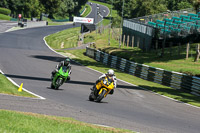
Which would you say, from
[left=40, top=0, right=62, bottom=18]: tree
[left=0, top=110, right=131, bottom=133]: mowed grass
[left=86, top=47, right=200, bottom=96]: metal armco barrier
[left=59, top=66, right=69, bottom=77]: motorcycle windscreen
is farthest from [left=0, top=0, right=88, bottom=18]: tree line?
[left=0, top=110, right=131, bottom=133]: mowed grass

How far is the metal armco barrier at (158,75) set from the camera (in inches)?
1048

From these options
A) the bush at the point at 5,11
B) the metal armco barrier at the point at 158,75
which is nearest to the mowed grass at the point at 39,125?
the metal armco barrier at the point at 158,75

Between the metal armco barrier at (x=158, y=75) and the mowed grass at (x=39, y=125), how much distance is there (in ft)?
54.1

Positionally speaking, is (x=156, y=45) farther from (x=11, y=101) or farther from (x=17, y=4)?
(x=17, y=4)


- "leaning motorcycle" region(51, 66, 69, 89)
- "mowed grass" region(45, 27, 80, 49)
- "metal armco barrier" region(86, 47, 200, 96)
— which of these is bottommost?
"mowed grass" region(45, 27, 80, 49)

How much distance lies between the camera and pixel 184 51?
43.5 meters

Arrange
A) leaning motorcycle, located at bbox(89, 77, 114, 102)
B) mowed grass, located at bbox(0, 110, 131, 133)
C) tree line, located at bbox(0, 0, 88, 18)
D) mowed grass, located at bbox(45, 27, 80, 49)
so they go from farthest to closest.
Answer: tree line, located at bbox(0, 0, 88, 18) → mowed grass, located at bbox(45, 27, 80, 49) → leaning motorcycle, located at bbox(89, 77, 114, 102) → mowed grass, located at bbox(0, 110, 131, 133)

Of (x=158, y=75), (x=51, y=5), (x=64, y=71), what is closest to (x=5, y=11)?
(x=51, y=5)

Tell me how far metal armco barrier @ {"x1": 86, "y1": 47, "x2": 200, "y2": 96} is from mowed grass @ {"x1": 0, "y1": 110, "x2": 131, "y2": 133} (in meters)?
16.5

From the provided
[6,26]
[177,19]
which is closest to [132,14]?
[6,26]

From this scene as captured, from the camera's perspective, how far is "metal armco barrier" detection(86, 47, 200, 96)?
2662 cm

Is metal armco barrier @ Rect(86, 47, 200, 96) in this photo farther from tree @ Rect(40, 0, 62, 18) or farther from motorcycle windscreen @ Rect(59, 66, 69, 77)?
tree @ Rect(40, 0, 62, 18)

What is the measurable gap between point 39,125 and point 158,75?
2243cm

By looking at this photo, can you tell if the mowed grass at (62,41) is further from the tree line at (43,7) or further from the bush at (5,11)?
the tree line at (43,7)
